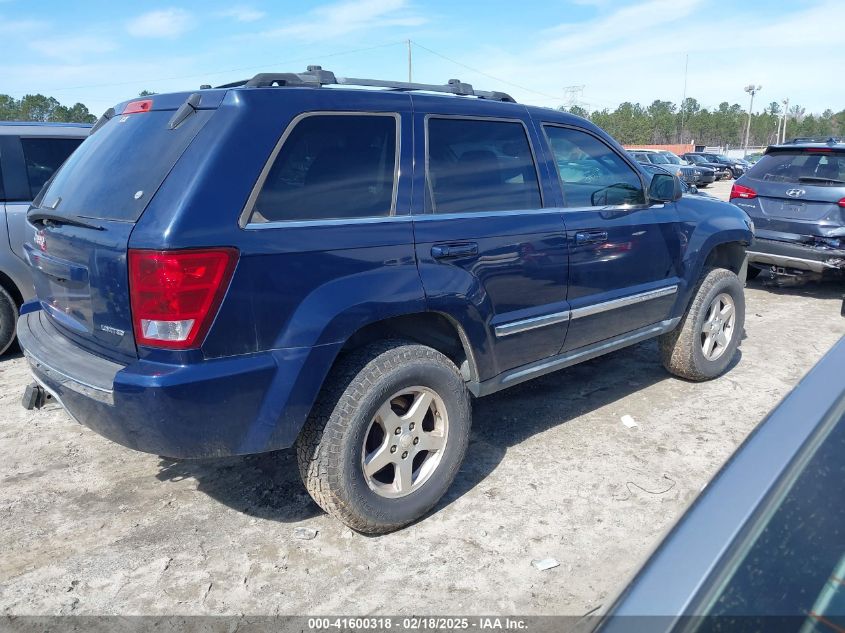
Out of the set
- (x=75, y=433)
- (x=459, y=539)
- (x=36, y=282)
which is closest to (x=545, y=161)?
(x=459, y=539)

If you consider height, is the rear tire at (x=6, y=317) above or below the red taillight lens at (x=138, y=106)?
below

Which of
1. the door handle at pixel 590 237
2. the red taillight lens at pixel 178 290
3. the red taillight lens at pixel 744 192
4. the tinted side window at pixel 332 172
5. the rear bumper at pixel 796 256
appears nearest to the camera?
the red taillight lens at pixel 178 290

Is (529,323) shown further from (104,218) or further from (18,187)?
(18,187)

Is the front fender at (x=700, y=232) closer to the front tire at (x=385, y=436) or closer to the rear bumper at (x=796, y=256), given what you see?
the front tire at (x=385, y=436)

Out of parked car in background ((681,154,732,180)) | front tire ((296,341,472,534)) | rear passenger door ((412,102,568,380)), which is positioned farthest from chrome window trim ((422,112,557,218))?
parked car in background ((681,154,732,180))

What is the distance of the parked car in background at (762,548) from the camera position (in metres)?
1.03

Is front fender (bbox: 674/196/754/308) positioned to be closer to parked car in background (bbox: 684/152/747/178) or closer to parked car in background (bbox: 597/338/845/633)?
parked car in background (bbox: 597/338/845/633)

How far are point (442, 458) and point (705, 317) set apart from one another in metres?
2.68

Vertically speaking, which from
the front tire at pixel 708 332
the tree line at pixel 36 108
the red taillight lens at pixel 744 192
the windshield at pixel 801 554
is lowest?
the front tire at pixel 708 332

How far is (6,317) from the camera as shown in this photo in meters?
5.37

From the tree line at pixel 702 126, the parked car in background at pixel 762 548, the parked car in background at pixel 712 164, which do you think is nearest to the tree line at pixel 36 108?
the parked car in background at pixel 712 164

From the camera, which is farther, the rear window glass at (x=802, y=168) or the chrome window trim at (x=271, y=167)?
the rear window glass at (x=802, y=168)

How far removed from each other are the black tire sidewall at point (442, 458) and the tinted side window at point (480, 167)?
2.63 feet

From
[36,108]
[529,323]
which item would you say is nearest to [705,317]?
[529,323]
